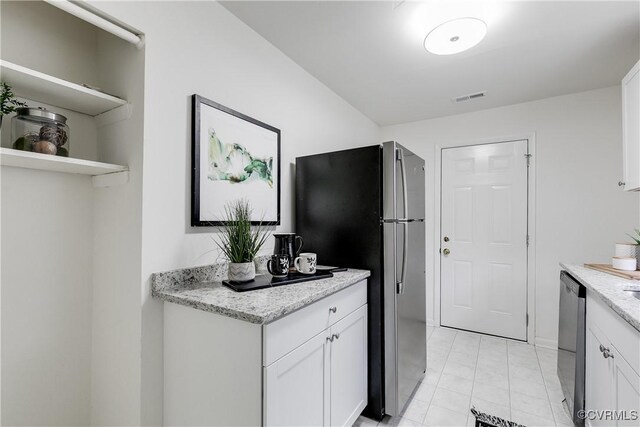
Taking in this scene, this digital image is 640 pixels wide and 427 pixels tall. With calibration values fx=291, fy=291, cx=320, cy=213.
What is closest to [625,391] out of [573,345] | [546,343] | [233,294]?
[573,345]

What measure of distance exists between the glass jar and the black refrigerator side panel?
53.4 inches

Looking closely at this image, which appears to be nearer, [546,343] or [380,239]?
[380,239]

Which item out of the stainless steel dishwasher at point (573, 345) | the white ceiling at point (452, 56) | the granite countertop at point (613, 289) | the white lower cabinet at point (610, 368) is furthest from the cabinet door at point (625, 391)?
the white ceiling at point (452, 56)

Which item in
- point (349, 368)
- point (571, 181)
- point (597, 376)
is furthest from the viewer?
point (571, 181)

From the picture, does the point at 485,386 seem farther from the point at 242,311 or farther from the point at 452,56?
the point at 452,56

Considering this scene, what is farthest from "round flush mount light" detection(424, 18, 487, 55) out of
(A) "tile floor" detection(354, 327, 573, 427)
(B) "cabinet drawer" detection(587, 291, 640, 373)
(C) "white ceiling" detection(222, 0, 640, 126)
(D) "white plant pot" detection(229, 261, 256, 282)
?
(A) "tile floor" detection(354, 327, 573, 427)

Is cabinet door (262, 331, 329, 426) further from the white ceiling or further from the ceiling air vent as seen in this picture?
the ceiling air vent

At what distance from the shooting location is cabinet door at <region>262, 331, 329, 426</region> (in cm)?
107

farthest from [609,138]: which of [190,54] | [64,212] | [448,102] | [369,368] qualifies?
[64,212]

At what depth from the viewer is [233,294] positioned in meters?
1.27

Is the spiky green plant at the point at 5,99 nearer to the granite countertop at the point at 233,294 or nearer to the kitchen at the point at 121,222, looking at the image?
the kitchen at the point at 121,222

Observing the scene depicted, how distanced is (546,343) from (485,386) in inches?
48.4

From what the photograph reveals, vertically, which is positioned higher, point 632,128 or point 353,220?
point 632,128

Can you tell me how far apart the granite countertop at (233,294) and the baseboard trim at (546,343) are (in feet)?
8.29
